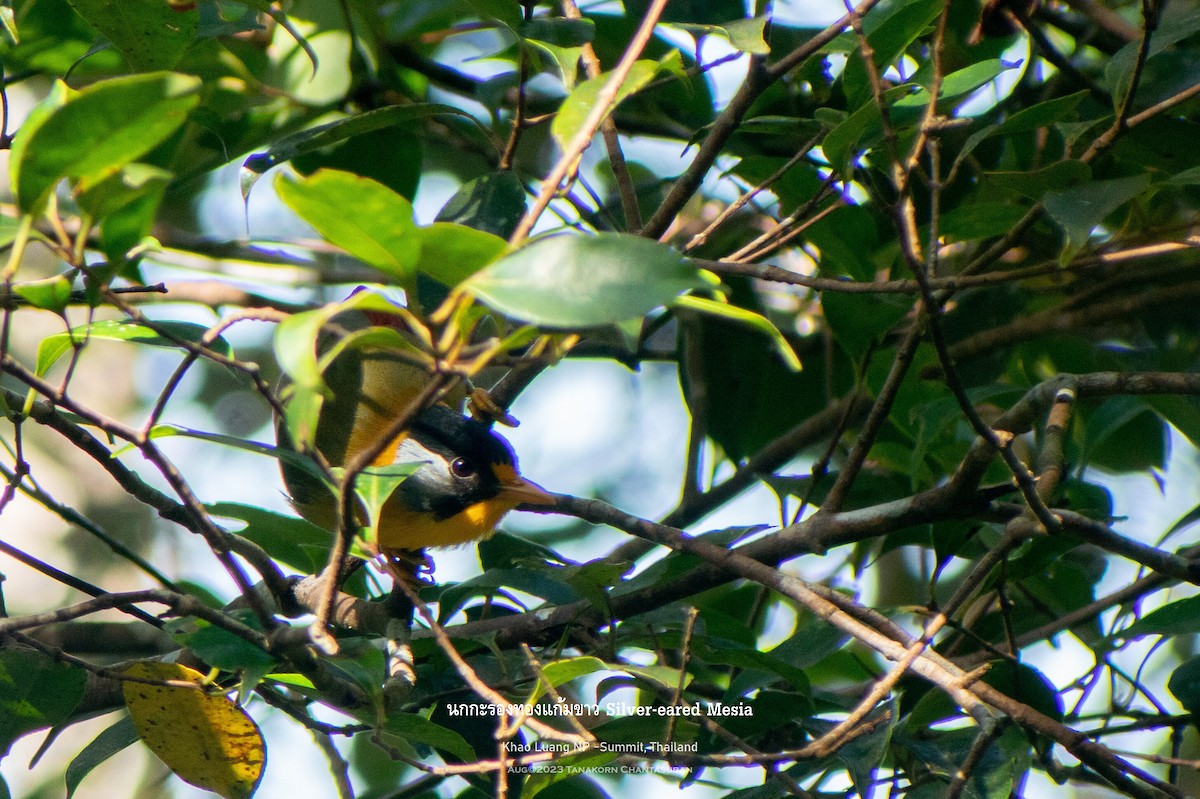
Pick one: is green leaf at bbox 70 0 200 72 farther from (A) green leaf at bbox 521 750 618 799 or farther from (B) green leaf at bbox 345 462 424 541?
(A) green leaf at bbox 521 750 618 799

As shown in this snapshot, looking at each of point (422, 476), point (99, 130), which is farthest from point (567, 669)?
point (422, 476)

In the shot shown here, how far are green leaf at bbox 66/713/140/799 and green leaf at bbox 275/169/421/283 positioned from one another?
1.28m

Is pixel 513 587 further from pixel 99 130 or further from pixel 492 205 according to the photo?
pixel 99 130

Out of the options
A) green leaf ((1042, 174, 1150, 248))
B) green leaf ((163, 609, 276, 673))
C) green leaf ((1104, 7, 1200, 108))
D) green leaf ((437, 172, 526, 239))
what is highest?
green leaf ((1104, 7, 1200, 108))

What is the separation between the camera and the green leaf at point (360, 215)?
3.38 feet

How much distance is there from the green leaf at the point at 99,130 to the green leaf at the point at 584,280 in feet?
1.27

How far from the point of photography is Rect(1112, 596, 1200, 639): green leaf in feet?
6.39

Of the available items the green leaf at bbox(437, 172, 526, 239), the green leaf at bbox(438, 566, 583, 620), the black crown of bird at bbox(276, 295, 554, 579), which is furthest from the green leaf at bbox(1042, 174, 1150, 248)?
the black crown of bird at bbox(276, 295, 554, 579)

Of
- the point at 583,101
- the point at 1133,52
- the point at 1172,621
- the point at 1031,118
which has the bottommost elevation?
the point at 1172,621

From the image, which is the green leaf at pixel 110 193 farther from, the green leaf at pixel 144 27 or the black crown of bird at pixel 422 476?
the black crown of bird at pixel 422 476

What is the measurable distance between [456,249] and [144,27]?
119cm

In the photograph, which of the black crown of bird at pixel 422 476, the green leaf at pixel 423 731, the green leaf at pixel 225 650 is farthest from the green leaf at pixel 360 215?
the black crown of bird at pixel 422 476

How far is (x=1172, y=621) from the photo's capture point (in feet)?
6.46

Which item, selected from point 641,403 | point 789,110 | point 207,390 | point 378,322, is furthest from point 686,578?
point 207,390
